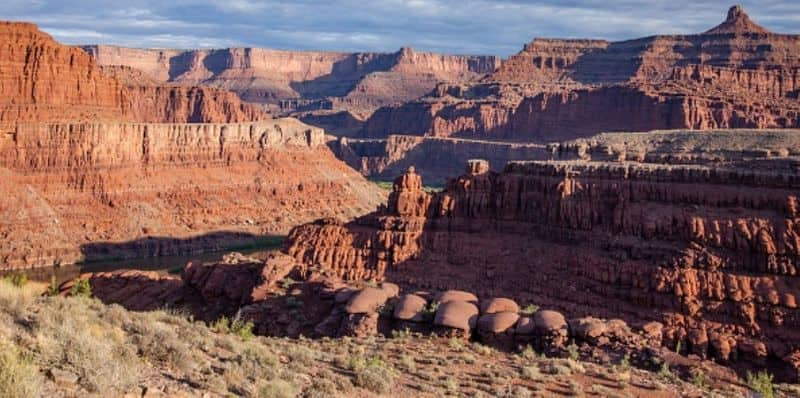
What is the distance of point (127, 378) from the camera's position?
12625 mm

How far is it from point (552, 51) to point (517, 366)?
173 m

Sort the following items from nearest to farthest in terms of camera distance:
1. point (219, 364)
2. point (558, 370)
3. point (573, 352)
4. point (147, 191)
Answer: point (219, 364) < point (558, 370) < point (573, 352) < point (147, 191)

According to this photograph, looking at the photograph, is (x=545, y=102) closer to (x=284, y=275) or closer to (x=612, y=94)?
(x=612, y=94)

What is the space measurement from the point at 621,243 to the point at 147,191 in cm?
5582

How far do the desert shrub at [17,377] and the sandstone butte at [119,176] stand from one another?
188 feet

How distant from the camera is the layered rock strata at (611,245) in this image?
101 ft

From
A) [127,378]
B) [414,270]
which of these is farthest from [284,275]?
[127,378]

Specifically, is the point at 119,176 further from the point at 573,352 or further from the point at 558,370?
the point at 558,370

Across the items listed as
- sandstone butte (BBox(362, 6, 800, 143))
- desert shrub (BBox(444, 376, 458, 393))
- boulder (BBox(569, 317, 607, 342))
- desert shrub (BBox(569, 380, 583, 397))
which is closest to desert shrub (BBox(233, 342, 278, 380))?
desert shrub (BBox(444, 376, 458, 393))

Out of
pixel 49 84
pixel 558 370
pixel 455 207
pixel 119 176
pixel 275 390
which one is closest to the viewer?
pixel 275 390

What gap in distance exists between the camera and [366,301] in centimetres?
2897

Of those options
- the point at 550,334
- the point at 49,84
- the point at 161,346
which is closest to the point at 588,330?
the point at 550,334

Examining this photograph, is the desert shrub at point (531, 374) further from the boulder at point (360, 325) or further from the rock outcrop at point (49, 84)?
the rock outcrop at point (49, 84)

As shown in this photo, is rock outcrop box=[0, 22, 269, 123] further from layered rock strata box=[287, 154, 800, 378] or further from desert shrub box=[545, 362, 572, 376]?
desert shrub box=[545, 362, 572, 376]
